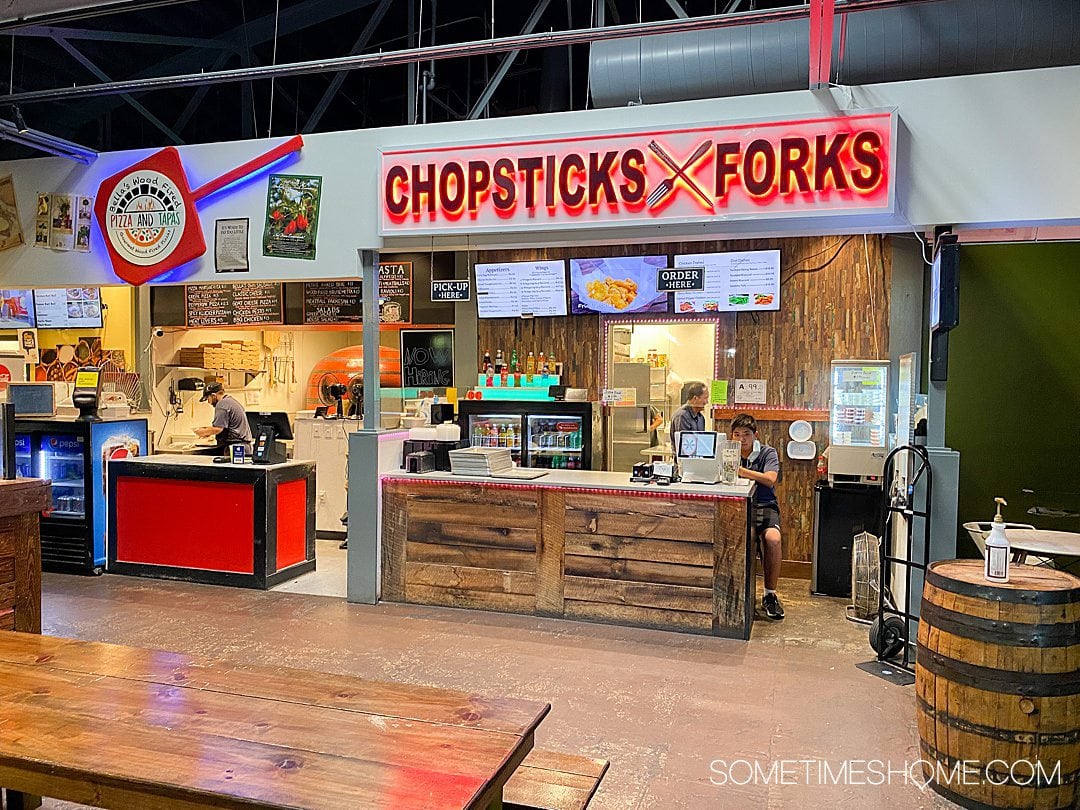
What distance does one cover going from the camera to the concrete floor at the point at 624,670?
348cm

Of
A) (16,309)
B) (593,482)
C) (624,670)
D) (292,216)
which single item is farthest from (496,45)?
(16,309)

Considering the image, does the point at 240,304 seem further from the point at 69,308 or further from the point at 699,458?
the point at 699,458

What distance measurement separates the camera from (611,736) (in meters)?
3.82

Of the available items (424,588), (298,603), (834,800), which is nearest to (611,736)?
(834,800)

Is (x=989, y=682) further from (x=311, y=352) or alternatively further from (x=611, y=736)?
(x=311, y=352)

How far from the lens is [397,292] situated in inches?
368

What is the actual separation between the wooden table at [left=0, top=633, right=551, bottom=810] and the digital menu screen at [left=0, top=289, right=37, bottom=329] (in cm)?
959

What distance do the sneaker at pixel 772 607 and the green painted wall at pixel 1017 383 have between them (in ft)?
5.91

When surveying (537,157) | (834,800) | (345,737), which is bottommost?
(834,800)

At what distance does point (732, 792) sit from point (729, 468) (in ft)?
8.82

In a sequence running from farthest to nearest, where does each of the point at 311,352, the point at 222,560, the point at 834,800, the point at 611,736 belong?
the point at 311,352 < the point at 222,560 < the point at 611,736 < the point at 834,800

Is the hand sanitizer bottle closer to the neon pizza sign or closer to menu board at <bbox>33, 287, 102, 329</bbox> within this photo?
the neon pizza sign

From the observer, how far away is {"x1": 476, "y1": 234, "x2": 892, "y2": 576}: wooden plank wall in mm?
7504

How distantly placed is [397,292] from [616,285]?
2668 mm
